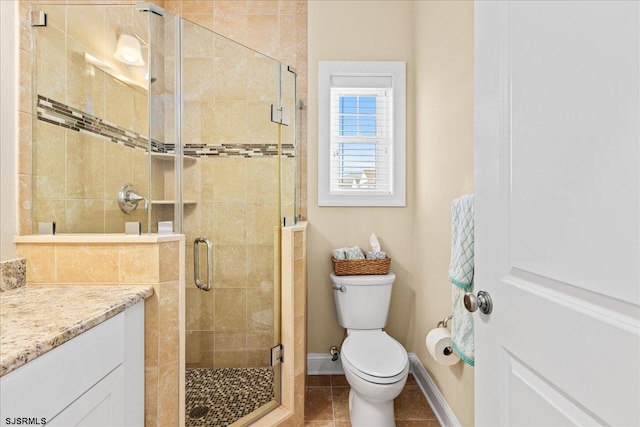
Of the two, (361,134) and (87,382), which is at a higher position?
(361,134)

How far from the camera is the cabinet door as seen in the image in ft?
2.76

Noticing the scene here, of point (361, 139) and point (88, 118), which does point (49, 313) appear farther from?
point (361, 139)

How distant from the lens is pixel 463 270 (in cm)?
125

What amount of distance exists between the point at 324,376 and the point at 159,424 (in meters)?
1.36

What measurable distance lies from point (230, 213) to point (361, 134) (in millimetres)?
1241

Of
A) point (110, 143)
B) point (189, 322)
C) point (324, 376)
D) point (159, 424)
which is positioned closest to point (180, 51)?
point (110, 143)

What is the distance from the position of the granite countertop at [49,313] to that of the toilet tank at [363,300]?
130 cm

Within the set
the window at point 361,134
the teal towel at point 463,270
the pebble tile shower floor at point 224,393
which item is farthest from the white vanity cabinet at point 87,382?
the window at point 361,134

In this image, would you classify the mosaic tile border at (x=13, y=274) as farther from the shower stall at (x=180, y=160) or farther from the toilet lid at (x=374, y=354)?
the toilet lid at (x=374, y=354)

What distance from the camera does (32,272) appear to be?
128 centimetres

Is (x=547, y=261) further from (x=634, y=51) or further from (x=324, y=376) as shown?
(x=324, y=376)

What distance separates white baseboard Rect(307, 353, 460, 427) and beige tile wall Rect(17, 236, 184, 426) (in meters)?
1.29

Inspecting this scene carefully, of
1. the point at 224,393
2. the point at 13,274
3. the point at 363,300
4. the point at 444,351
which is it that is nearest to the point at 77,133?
the point at 13,274

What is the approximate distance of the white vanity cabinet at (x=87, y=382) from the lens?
28.0 inches
